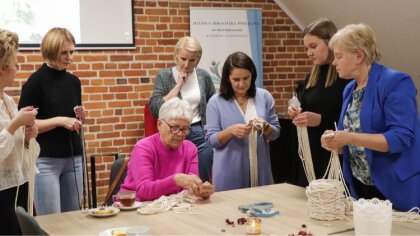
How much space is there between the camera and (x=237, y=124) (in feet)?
10.1

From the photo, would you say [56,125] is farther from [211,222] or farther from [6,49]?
[211,222]

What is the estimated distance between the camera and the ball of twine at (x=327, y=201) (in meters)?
2.27

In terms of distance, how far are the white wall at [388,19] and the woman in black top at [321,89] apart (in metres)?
1.81

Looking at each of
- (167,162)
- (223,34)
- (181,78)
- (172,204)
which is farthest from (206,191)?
(223,34)

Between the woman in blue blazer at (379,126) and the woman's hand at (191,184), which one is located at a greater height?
the woman in blue blazer at (379,126)

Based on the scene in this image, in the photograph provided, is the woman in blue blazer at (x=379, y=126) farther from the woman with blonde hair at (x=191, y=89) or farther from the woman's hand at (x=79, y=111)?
the woman's hand at (x=79, y=111)

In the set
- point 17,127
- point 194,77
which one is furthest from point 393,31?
point 17,127

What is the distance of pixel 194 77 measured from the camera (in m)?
3.98

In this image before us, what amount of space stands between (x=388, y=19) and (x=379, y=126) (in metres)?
2.76

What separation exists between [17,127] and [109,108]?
246cm

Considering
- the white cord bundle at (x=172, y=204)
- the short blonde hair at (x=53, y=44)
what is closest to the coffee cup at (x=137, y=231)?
the white cord bundle at (x=172, y=204)

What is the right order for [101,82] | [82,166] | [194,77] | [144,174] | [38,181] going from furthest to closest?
[101,82], [194,77], [82,166], [38,181], [144,174]

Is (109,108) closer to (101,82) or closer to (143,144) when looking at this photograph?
(101,82)

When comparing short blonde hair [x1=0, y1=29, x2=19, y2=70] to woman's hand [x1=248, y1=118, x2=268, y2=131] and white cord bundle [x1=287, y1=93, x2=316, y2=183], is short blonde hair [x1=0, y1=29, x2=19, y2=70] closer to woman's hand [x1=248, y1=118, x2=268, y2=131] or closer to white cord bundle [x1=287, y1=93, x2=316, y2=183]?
woman's hand [x1=248, y1=118, x2=268, y2=131]
